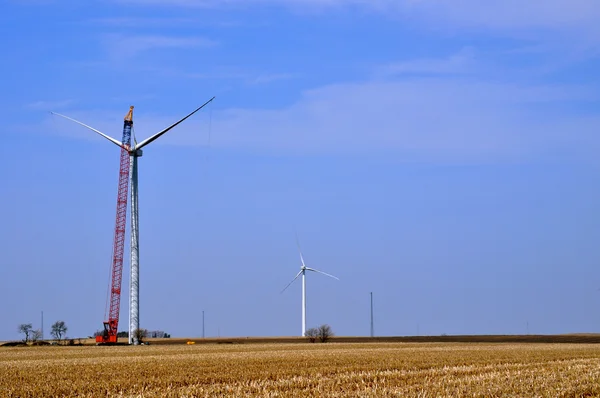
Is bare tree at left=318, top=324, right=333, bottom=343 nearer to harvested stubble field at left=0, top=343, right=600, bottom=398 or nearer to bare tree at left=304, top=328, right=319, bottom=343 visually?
bare tree at left=304, top=328, right=319, bottom=343

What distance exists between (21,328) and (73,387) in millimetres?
154714

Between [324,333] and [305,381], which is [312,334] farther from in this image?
[305,381]

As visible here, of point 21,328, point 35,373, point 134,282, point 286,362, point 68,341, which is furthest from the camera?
point 21,328

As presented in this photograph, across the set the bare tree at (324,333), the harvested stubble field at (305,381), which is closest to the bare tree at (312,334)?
the bare tree at (324,333)

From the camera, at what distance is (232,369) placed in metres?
39.8

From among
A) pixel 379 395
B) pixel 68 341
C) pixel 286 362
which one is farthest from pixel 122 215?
pixel 379 395

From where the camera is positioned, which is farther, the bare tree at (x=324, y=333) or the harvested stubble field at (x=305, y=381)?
the bare tree at (x=324, y=333)

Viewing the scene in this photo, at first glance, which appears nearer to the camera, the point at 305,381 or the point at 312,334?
the point at 305,381

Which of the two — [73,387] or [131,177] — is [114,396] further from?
[131,177]

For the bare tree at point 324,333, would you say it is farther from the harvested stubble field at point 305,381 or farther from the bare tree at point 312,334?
Result: the harvested stubble field at point 305,381

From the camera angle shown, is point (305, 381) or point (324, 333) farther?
point (324, 333)

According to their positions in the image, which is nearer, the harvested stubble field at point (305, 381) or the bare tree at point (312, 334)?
the harvested stubble field at point (305, 381)

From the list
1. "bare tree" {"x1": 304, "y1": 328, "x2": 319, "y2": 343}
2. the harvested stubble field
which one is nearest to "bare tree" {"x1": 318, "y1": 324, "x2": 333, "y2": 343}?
"bare tree" {"x1": 304, "y1": 328, "x2": 319, "y2": 343}

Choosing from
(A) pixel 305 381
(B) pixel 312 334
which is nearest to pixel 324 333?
(B) pixel 312 334
